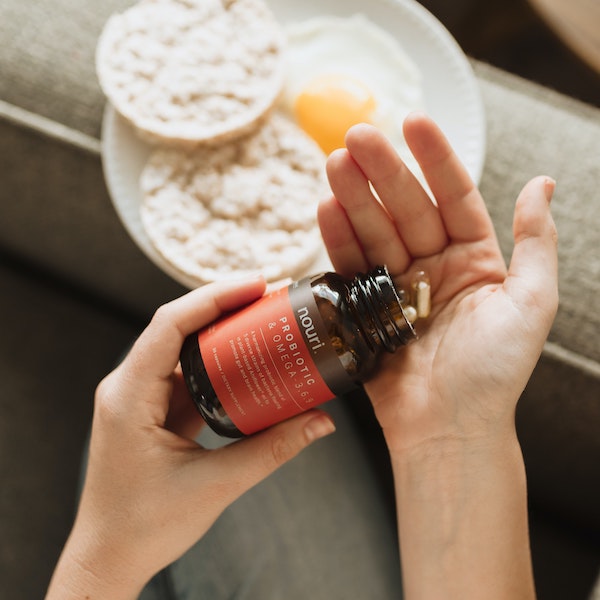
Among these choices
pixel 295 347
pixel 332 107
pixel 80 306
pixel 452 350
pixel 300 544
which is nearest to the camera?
pixel 295 347

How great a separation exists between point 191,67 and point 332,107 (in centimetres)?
25

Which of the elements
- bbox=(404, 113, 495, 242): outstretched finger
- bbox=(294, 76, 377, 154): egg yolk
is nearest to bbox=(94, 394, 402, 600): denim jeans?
bbox=(404, 113, 495, 242): outstretched finger

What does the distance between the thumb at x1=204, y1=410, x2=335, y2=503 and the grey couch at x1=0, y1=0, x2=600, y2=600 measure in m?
0.46

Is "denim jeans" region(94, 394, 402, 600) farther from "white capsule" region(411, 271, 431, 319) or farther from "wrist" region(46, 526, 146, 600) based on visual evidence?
"white capsule" region(411, 271, 431, 319)

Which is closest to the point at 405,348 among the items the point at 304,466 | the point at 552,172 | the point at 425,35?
the point at 304,466

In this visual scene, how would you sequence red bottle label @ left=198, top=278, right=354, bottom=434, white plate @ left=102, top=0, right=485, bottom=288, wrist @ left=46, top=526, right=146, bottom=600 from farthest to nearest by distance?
white plate @ left=102, top=0, right=485, bottom=288, wrist @ left=46, top=526, right=146, bottom=600, red bottle label @ left=198, top=278, right=354, bottom=434

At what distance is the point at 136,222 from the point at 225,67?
298 mm

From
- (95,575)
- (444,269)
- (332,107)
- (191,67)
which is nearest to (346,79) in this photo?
(332,107)

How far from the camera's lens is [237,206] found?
1052 mm

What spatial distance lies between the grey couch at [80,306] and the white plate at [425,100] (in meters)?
0.07

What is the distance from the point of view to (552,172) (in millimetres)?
1158

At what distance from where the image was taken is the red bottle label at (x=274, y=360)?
29.5 inches

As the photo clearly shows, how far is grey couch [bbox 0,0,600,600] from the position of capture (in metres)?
1.10

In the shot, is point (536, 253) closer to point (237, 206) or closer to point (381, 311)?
point (381, 311)
